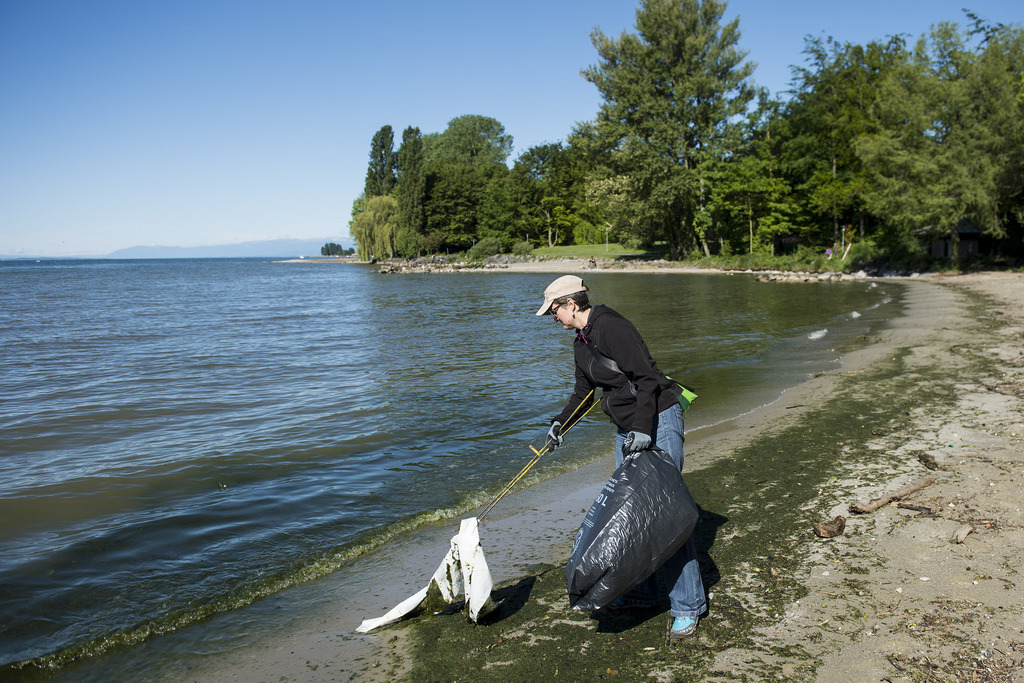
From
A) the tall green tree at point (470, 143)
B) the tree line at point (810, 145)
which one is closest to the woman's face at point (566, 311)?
the tree line at point (810, 145)

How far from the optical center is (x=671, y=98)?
5169cm

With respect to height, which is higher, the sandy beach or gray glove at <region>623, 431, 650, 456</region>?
gray glove at <region>623, 431, 650, 456</region>

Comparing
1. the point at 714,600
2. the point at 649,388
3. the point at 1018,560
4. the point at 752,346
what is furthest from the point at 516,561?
the point at 752,346

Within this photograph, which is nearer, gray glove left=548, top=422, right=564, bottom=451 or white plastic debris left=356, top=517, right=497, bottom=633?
white plastic debris left=356, top=517, right=497, bottom=633

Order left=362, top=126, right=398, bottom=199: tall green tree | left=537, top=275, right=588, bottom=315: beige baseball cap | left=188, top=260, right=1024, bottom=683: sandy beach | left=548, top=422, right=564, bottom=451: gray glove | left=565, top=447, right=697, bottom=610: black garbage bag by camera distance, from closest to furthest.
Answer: left=188, top=260, right=1024, bottom=683: sandy beach
left=565, top=447, right=697, bottom=610: black garbage bag
left=537, top=275, right=588, bottom=315: beige baseball cap
left=548, top=422, right=564, bottom=451: gray glove
left=362, top=126, right=398, bottom=199: tall green tree

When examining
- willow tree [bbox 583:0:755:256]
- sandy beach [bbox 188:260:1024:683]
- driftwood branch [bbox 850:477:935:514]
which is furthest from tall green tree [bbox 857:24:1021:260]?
driftwood branch [bbox 850:477:935:514]

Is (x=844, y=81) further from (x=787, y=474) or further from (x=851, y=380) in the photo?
(x=787, y=474)

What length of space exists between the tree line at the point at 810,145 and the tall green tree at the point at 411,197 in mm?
29212

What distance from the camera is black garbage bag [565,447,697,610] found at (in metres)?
3.60

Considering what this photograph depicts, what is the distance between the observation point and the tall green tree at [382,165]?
9625cm

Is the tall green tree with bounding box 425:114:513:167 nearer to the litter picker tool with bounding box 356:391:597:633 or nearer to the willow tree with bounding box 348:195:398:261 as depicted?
the willow tree with bounding box 348:195:398:261

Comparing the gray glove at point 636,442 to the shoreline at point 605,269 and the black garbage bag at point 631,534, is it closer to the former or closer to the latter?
the black garbage bag at point 631,534

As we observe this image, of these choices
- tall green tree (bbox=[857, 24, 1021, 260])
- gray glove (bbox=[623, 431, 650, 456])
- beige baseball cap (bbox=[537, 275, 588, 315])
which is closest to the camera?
gray glove (bbox=[623, 431, 650, 456])

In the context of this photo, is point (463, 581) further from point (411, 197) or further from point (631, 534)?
point (411, 197)
